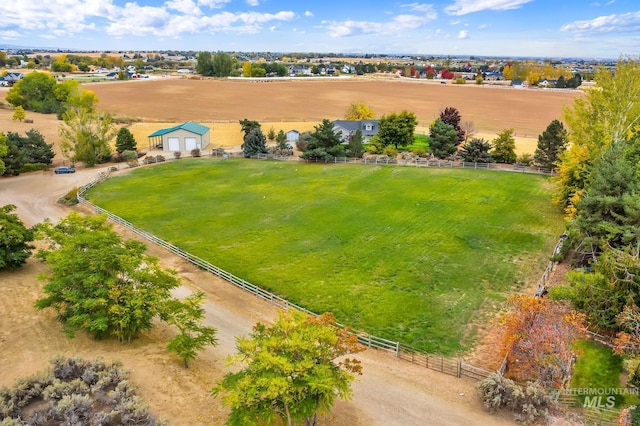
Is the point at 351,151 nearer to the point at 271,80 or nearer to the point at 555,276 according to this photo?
the point at 555,276

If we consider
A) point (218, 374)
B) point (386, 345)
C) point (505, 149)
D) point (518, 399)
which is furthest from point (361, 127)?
point (518, 399)

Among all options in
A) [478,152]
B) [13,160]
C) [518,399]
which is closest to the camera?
[518,399]

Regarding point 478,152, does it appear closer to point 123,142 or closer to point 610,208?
point 610,208

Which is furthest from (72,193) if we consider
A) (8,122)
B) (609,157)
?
(8,122)

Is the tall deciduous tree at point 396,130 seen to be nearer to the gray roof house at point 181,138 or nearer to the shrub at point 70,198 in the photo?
the gray roof house at point 181,138

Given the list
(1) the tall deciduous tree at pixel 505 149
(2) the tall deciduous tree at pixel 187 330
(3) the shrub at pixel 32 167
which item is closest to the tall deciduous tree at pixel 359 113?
(1) the tall deciduous tree at pixel 505 149

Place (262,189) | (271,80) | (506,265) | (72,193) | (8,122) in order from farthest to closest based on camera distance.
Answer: (271,80) → (8,122) → (262,189) → (72,193) → (506,265)
